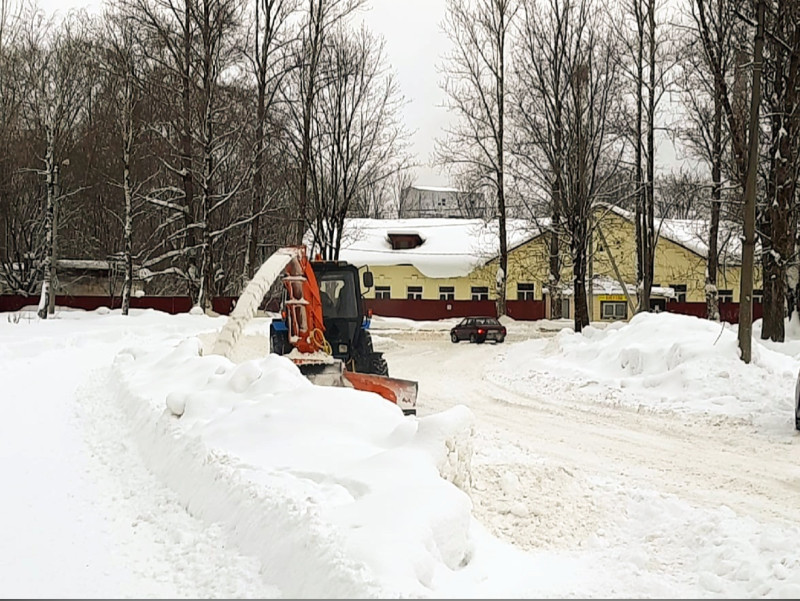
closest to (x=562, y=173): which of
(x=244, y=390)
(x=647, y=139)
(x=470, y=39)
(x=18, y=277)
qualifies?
(x=647, y=139)

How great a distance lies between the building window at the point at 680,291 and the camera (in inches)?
2197

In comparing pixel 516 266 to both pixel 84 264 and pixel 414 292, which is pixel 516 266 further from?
pixel 84 264

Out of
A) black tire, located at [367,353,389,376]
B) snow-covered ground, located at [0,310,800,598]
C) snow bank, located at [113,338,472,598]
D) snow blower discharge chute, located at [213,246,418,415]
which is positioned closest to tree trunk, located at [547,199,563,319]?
snow-covered ground, located at [0,310,800,598]

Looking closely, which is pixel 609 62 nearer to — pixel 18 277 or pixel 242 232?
pixel 242 232

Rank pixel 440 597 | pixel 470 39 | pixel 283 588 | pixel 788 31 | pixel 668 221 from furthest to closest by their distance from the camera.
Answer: pixel 668 221, pixel 470 39, pixel 788 31, pixel 283 588, pixel 440 597

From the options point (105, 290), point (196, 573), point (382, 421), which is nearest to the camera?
point (196, 573)

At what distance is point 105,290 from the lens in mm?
46531

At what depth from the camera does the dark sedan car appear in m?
37.0

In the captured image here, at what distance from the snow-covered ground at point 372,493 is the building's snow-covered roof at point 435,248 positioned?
41879mm

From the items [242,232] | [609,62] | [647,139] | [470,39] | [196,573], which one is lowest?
[196,573]

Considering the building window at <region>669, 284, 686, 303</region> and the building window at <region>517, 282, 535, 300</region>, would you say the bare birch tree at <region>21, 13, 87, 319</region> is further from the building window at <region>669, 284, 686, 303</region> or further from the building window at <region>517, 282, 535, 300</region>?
the building window at <region>669, 284, 686, 303</region>

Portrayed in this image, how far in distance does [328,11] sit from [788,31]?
24.9 meters

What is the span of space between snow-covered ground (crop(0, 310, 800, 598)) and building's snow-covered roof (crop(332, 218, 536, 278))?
41879mm

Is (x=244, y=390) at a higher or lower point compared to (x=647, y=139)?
lower
